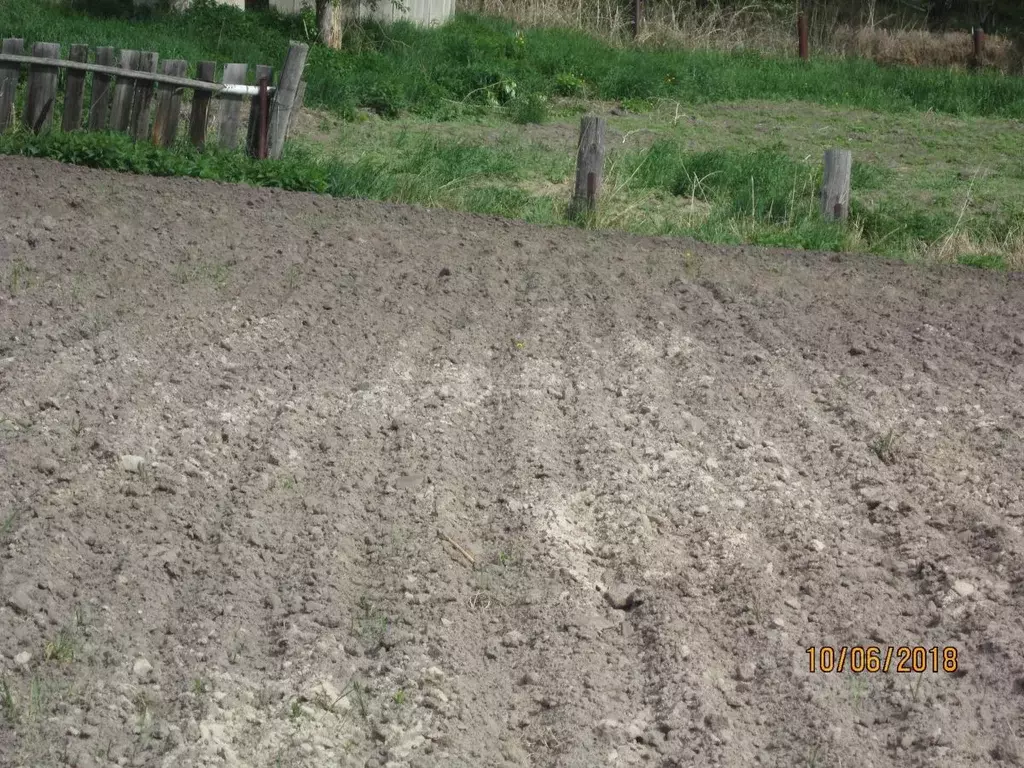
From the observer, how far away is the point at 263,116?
29.6 feet

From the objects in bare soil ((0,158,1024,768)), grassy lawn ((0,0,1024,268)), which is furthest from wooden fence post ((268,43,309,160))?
bare soil ((0,158,1024,768))

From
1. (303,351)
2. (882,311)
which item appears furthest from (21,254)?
(882,311)

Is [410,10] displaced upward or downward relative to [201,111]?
upward

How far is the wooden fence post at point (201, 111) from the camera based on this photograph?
29.8ft

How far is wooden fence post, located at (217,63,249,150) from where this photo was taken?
9.10 m

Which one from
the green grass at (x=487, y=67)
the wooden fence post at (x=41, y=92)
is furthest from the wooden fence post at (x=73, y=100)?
the green grass at (x=487, y=67)

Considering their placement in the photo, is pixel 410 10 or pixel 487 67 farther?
pixel 410 10

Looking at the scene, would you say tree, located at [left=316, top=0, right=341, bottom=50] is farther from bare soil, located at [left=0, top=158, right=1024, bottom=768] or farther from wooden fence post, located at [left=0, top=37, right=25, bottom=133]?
bare soil, located at [left=0, top=158, right=1024, bottom=768]

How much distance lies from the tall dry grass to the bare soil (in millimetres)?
13326

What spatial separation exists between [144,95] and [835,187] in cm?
523

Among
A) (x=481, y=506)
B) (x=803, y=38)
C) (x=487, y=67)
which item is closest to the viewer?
(x=481, y=506)

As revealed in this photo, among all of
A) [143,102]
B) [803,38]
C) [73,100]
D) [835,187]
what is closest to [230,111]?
[143,102]
